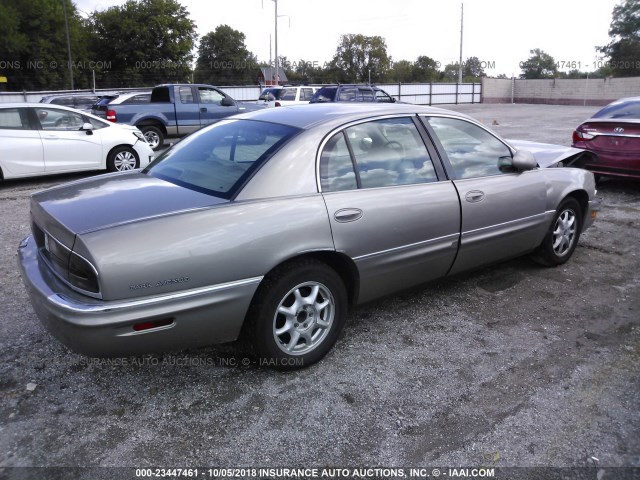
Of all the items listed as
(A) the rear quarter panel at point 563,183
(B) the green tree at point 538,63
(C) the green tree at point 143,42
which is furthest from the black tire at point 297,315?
(B) the green tree at point 538,63

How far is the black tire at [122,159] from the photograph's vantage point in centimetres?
986

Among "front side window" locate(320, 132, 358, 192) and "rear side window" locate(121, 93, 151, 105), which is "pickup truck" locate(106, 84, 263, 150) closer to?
"rear side window" locate(121, 93, 151, 105)

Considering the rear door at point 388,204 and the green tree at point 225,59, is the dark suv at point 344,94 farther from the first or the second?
the green tree at point 225,59

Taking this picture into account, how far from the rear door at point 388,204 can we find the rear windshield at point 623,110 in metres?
5.74

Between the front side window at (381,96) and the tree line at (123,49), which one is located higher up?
the tree line at (123,49)

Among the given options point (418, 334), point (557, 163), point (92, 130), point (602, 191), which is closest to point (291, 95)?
point (92, 130)

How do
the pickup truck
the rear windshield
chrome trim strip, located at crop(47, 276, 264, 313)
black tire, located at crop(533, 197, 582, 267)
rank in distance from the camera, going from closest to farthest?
chrome trim strip, located at crop(47, 276, 264, 313), black tire, located at crop(533, 197, 582, 267), the rear windshield, the pickup truck

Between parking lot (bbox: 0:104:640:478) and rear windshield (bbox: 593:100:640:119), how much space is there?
191 inches

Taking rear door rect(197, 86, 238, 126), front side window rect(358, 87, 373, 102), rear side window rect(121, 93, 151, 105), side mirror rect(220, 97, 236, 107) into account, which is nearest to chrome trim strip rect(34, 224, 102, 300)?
rear side window rect(121, 93, 151, 105)

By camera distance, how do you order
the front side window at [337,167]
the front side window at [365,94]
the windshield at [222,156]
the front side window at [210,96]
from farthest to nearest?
the front side window at [365,94]
the front side window at [210,96]
the front side window at [337,167]
the windshield at [222,156]

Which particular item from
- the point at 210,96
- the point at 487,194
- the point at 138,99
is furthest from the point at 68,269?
the point at 210,96


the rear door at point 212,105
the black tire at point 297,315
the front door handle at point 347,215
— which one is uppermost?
the rear door at point 212,105

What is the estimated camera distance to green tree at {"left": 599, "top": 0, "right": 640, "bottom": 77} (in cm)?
5997

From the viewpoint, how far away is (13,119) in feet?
28.9
